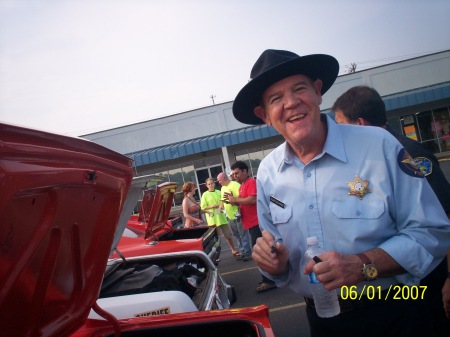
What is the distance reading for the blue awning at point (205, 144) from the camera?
1948cm

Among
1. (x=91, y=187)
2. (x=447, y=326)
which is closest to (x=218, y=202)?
(x=447, y=326)

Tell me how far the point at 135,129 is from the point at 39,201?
23.3m

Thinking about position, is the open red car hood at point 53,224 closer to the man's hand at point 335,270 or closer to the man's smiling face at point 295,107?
the man's smiling face at point 295,107

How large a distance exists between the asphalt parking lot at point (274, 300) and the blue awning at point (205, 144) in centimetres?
1273

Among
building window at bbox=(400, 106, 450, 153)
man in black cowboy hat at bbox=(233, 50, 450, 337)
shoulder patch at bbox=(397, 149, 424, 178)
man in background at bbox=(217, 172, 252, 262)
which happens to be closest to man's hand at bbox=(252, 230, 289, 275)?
man in black cowboy hat at bbox=(233, 50, 450, 337)

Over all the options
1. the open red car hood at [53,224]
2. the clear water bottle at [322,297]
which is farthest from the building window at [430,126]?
the open red car hood at [53,224]

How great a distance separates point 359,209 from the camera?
1.61 meters

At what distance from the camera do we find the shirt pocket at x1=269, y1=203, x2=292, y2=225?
1846mm

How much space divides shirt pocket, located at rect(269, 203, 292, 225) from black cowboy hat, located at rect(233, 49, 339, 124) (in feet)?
2.05

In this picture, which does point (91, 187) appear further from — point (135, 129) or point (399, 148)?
point (135, 129)

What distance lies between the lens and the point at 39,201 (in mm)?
1187

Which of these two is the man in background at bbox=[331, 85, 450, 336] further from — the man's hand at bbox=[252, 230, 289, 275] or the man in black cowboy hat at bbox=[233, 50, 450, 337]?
the man's hand at bbox=[252, 230, 289, 275]

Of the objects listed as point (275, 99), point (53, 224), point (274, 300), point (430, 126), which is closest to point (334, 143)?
point (275, 99)
